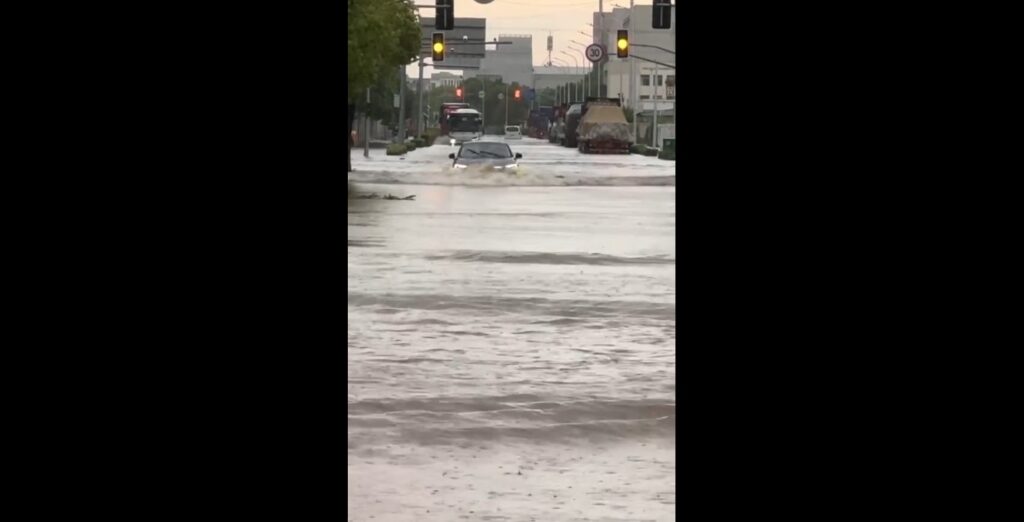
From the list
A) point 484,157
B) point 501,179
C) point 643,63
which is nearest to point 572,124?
point 484,157

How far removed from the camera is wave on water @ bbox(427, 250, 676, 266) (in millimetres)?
20625

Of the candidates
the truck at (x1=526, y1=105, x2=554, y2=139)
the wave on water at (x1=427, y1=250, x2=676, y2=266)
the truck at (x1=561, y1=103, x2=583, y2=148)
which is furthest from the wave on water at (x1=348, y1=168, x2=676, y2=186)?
the truck at (x1=526, y1=105, x2=554, y2=139)

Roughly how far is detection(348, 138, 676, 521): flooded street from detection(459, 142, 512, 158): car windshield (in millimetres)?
24557

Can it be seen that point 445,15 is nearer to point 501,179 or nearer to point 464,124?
point 501,179

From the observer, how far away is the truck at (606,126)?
262 feet

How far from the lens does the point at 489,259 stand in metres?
20.9

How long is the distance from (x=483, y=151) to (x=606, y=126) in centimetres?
2897

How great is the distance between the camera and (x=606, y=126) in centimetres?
8050
